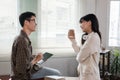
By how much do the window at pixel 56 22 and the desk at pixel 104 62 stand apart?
0.66 metres

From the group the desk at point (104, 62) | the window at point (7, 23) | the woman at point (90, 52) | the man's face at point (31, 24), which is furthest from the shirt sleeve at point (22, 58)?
the desk at point (104, 62)

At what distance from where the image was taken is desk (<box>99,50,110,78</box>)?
3.80 metres

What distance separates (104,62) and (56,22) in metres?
1.11

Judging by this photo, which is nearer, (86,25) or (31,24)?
(31,24)

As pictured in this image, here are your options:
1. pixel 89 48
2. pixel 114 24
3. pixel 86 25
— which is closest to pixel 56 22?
pixel 114 24

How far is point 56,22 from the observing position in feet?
13.2

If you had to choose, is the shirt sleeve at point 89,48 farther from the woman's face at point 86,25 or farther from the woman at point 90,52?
the woman's face at point 86,25

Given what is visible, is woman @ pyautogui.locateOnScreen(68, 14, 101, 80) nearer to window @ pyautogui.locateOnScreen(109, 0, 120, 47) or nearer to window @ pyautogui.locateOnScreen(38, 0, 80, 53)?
window @ pyautogui.locateOnScreen(38, 0, 80, 53)

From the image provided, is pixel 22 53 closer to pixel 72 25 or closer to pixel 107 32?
pixel 72 25

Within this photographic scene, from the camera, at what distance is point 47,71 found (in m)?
2.87

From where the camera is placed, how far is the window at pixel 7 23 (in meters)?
3.76

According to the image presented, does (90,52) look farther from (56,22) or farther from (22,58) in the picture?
(56,22)

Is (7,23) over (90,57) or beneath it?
over

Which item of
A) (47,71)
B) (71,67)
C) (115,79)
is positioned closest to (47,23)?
(71,67)
